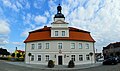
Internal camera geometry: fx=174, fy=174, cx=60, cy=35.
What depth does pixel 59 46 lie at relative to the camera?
127ft

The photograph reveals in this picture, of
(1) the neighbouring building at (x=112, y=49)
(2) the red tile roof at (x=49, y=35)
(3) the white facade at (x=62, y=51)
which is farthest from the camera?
(1) the neighbouring building at (x=112, y=49)

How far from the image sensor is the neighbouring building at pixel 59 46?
38.5m

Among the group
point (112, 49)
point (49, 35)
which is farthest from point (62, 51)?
point (112, 49)

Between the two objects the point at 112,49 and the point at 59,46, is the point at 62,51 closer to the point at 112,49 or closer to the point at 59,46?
the point at 59,46

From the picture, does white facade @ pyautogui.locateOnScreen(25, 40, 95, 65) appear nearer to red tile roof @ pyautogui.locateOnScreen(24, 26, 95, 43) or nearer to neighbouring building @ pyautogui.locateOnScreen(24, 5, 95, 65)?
neighbouring building @ pyautogui.locateOnScreen(24, 5, 95, 65)

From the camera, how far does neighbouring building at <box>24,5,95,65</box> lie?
126 ft

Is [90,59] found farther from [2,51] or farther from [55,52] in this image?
[2,51]

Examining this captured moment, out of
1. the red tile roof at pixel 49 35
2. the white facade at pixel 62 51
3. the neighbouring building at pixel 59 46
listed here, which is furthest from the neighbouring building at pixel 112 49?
the white facade at pixel 62 51

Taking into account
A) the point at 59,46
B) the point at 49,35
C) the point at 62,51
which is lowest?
the point at 62,51

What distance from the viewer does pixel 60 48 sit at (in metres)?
38.7

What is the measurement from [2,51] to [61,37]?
230 feet

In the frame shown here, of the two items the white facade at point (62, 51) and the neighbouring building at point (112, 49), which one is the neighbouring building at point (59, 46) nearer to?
the white facade at point (62, 51)

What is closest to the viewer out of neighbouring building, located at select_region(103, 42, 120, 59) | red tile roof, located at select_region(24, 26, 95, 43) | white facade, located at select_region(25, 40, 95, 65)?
white facade, located at select_region(25, 40, 95, 65)

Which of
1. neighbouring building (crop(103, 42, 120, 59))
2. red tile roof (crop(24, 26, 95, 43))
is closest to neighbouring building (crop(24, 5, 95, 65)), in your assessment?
red tile roof (crop(24, 26, 95, 43))
